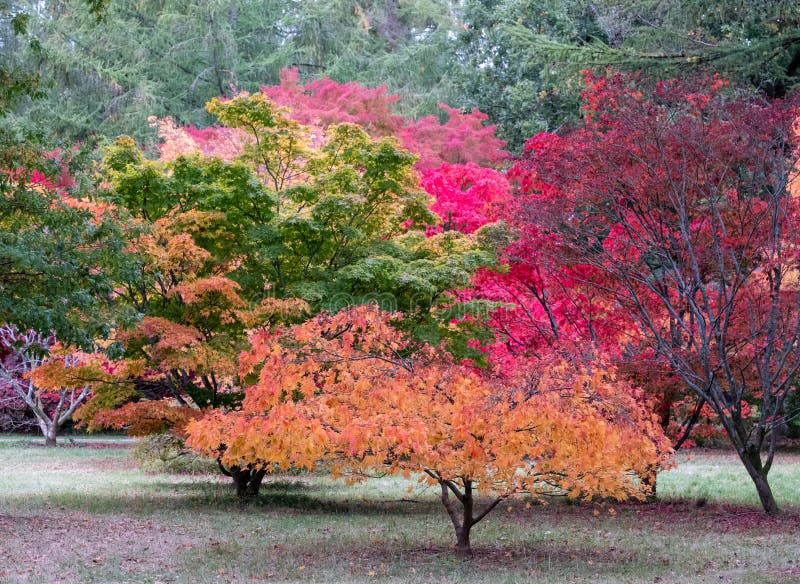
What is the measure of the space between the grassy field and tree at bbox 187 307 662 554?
101 cm

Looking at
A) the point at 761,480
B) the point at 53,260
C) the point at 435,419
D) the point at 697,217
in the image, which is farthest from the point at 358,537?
the point at 697,217

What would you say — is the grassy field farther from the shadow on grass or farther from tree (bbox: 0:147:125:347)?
tree (bbox: 0:147:125:347)

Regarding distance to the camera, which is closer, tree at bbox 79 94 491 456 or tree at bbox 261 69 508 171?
tree at bbox 79 94 491 456

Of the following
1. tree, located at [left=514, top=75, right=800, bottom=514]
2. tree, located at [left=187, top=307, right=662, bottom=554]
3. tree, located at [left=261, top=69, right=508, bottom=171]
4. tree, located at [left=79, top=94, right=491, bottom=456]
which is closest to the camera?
tree, located at [left=187, top=307, right=662, bottom=554]

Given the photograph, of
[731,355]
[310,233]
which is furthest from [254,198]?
[731,355]

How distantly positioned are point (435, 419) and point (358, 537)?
343cm

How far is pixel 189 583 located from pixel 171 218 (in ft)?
24.6

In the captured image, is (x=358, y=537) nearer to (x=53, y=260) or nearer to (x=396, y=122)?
(x=53, y=260)

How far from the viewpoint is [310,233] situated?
48.8ft

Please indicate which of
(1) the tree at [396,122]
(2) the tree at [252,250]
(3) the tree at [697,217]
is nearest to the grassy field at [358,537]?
(2) the tree at [252,250]

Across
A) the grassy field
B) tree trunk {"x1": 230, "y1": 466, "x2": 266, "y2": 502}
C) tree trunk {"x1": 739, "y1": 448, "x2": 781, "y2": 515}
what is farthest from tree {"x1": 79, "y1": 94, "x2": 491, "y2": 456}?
tree trunk {"x1": 739, "y1": 448, "x2": 781, "y2": 515}

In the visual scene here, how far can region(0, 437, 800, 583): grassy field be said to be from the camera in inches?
360

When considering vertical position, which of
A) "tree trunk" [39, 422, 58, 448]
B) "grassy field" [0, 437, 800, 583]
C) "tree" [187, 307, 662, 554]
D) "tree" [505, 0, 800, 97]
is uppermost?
"tree" [505, 0, 800, 97]

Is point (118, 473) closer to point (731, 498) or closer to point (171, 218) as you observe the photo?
point (171, 218)
